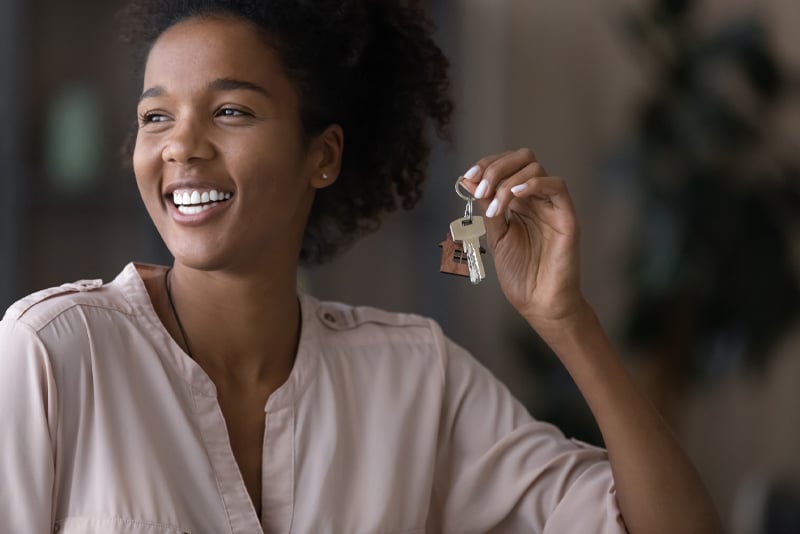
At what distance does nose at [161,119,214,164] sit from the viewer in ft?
4.62

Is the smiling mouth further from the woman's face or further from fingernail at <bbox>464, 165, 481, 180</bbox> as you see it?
fingernail at <bbox>464, 165, 481, 180</bbox>

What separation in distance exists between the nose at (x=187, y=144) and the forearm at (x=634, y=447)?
20.5 inches

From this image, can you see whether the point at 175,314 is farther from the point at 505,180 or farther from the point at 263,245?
the point at 505,180

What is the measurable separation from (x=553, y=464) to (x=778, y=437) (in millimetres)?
2557

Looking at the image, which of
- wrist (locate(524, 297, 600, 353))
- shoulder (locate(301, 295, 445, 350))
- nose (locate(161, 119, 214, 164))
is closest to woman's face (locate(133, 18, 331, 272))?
nose (locate(161, 119, 214, 164))

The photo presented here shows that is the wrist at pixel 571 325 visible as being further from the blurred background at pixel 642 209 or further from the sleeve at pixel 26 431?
the blurred background at pixel 642 209

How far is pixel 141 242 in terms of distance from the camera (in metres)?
3.33

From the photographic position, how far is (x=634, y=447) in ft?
4.91

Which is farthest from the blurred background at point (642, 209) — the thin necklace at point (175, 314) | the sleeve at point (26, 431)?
the sleeve at point (26, 431)

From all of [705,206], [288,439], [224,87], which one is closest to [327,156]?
[224,87]

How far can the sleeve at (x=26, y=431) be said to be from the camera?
126cm

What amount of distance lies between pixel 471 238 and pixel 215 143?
361mm

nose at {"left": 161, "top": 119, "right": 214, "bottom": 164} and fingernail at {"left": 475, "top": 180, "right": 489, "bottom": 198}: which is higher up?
nose at {"left": 161, "top": 119, "right": 214, "bottom": 164}

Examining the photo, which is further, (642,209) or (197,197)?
(642,209)
